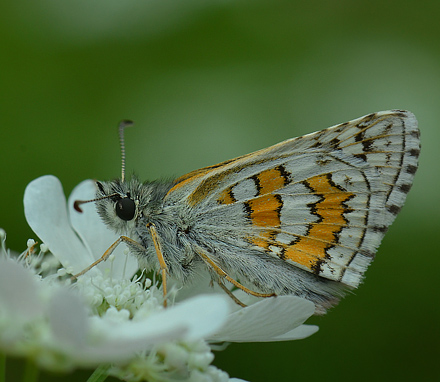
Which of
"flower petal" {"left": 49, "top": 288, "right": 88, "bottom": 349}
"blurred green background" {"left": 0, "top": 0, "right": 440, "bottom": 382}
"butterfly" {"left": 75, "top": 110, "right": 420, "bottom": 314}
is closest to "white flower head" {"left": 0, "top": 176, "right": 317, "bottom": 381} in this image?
"flower petal" {"left": 49, "top": 288, "right": 88, "bottom": 349}

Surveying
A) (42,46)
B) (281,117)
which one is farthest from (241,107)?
(42,46)

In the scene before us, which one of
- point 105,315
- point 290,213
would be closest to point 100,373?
point 105,315

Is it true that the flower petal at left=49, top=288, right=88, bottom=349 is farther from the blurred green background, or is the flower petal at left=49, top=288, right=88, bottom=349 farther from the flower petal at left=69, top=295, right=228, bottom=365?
the blurred green background

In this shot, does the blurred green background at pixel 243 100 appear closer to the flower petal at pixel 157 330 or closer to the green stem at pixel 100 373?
the green stem at pixel 100 373

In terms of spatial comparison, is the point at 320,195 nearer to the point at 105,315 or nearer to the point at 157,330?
the point at 105,315

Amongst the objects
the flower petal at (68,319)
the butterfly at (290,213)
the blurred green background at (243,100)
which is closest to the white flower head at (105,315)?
the flower petal at (68,319)

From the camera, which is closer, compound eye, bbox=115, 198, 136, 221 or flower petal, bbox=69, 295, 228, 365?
flower petal, bbox=69, 295, 228, 365
